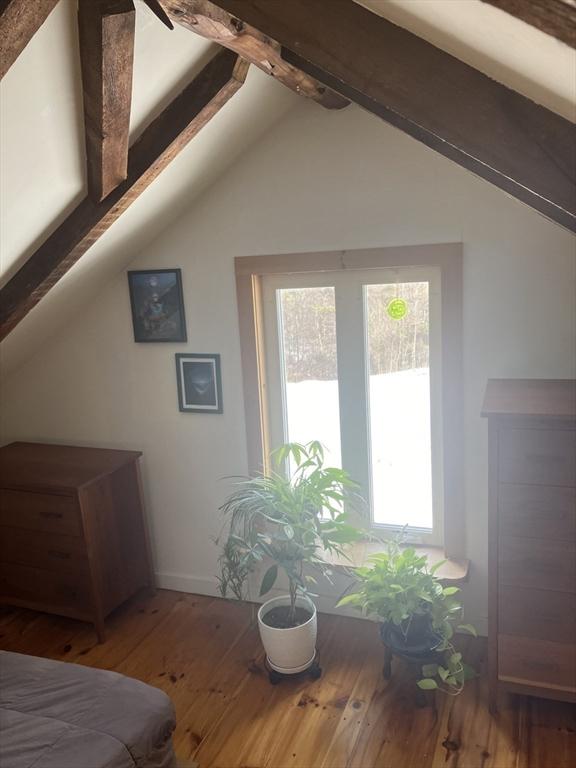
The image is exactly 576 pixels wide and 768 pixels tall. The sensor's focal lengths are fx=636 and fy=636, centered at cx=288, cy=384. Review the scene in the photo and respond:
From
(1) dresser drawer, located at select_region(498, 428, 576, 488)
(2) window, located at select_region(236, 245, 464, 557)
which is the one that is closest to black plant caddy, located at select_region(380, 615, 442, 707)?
(2) window, located at select_region(236, 245, 464, 557)

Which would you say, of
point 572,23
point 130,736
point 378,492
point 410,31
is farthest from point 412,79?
point 378,492

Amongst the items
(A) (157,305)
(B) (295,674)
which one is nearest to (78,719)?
(B) (295,674)

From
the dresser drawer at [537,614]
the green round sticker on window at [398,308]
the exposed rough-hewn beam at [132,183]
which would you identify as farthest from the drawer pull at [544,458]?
the exposed rough-hewn beam at [132,183]

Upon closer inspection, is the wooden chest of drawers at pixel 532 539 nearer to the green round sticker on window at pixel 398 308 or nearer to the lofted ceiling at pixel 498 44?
the green round sticker on window at pixel 398 308

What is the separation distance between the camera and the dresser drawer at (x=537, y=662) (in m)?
2.28

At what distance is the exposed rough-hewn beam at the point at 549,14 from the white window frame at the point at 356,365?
6.40ft

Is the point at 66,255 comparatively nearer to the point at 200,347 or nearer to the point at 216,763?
the point at 200,347

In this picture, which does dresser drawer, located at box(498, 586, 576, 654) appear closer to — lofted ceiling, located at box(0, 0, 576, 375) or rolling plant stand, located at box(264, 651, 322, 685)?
rolling plant stand, located at box(264, 651, 322, 685)

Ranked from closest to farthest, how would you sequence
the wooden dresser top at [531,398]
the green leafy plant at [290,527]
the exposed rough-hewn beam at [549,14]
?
the exposed rough-hewn beam at [549,14], the wooden dresser top at [531,398], the green leafy plant at [290,527]

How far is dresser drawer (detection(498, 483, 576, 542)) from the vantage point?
7.08 feet

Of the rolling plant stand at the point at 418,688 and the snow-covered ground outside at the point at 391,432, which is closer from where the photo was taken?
the rolling plant stand at the point at 418,688

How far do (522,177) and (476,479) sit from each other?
181 cm

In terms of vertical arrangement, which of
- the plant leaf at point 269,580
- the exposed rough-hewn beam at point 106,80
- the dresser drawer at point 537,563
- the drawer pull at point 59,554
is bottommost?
the plant leaf at point 269,580

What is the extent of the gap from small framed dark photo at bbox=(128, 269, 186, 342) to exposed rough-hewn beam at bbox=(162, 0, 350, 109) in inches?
45.3
